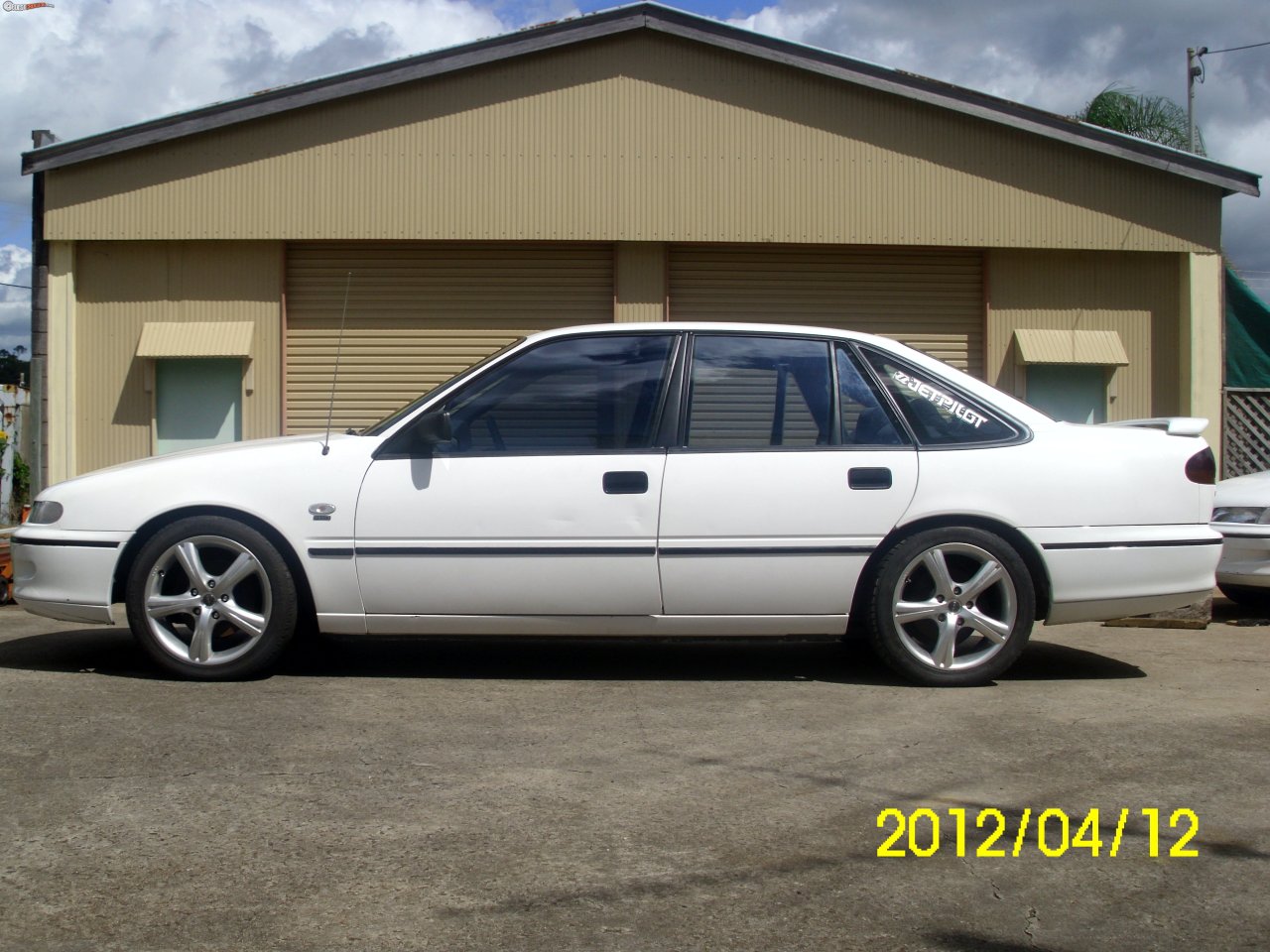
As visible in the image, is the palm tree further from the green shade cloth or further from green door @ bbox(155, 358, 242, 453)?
green door @ bbox(155, 358, 242, 453)

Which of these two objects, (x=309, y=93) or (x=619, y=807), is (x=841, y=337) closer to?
(x=619, y=807)

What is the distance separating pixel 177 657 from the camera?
5430mm

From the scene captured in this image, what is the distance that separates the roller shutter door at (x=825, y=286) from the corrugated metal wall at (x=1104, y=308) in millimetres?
254

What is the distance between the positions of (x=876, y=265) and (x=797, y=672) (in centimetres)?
714

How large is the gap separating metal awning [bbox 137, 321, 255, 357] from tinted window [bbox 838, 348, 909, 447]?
7.52m

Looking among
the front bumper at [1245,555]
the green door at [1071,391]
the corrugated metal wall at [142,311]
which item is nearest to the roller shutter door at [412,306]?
the corrugated metal wall at [142,311]

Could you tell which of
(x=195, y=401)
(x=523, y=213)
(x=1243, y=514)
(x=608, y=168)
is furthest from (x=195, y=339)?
(x=1243, y=514)

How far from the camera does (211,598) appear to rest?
5.41 m

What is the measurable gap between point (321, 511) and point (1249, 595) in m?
6.09

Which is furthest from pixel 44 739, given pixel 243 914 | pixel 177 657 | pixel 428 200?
pixel 428 200

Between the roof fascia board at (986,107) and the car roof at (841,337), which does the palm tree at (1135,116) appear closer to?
the roof fascia board at (986,107)

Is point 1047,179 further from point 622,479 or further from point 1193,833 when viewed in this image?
point 1193,833

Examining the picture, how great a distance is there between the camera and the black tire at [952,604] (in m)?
5.38
